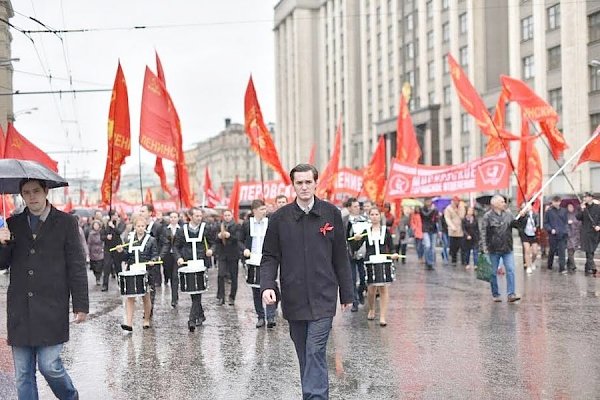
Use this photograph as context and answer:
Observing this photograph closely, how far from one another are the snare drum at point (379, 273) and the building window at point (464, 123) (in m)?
47.2

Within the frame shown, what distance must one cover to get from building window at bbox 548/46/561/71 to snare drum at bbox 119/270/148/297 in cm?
3906

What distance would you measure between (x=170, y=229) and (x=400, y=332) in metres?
4.19

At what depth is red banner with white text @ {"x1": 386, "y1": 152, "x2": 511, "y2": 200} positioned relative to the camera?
20.0 m

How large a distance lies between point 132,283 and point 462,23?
5065cm

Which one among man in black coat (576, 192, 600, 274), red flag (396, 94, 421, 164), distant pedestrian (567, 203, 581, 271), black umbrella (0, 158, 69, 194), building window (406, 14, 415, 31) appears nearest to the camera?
black umbrella (0, 158, 69, 194)

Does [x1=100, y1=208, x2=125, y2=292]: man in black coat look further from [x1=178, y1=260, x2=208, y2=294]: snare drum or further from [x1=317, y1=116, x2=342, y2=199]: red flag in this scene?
[x1=317, y1=116, x2=342, y2=199]: red flag

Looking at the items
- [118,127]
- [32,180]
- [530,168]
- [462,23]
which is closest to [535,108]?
[530,168]

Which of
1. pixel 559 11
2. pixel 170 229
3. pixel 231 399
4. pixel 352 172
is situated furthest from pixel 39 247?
pixel 559 11

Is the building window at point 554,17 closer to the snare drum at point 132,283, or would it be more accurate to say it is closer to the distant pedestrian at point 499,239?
the distant pedestrian at point 499,239

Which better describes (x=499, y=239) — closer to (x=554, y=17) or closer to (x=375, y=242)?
(x=375, y=242)

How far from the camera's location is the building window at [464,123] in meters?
56.7

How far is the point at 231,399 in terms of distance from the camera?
665 cm

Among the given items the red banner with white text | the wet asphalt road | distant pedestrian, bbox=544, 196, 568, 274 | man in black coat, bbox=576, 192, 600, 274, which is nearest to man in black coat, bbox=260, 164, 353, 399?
the wet asphalt road

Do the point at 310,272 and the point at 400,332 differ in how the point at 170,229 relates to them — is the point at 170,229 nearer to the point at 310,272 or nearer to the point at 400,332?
the point at 400,332
